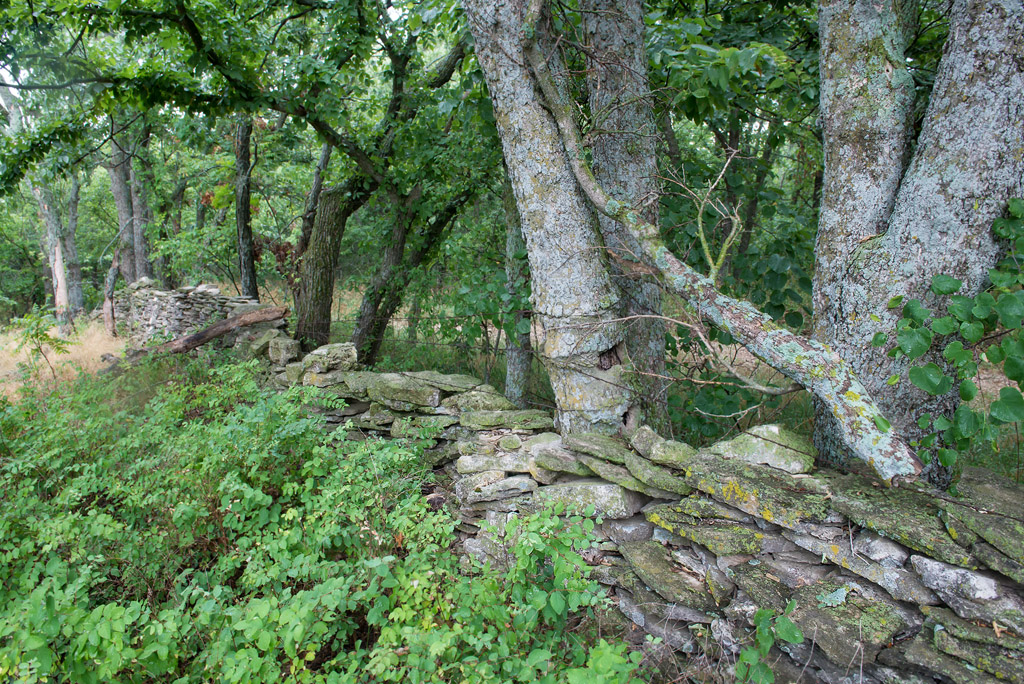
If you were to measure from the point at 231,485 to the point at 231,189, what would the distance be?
712 centimetres

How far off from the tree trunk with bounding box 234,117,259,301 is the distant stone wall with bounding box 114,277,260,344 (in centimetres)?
58

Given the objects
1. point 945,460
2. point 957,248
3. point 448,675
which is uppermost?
point 957,248

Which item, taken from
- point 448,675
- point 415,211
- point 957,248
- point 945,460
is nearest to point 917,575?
point 945,460

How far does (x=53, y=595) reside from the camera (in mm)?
2330

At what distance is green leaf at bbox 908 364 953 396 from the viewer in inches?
83.6

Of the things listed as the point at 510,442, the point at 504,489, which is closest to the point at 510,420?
the point at 510,442

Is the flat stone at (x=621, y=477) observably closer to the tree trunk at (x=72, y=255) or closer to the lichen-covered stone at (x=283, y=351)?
the lichen-covered stone at (x=283, y=351)

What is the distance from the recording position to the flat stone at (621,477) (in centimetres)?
273

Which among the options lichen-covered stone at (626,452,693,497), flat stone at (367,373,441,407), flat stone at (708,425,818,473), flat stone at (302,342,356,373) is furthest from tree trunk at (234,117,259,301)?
flat stone at (708,425,818,473)

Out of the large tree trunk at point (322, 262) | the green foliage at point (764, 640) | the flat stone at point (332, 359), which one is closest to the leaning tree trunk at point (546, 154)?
the green foliage at point (764, 640)

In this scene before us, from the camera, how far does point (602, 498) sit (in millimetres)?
2896

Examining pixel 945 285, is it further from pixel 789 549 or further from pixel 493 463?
pixel 493 463

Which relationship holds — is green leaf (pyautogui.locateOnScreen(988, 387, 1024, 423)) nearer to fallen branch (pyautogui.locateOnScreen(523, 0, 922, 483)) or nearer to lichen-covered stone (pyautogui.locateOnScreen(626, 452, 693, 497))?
fallen branch (pyautogui.locateOnScreen(523, 0, 922, 483))

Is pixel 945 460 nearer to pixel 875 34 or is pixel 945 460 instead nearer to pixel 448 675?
pixel 875 34
